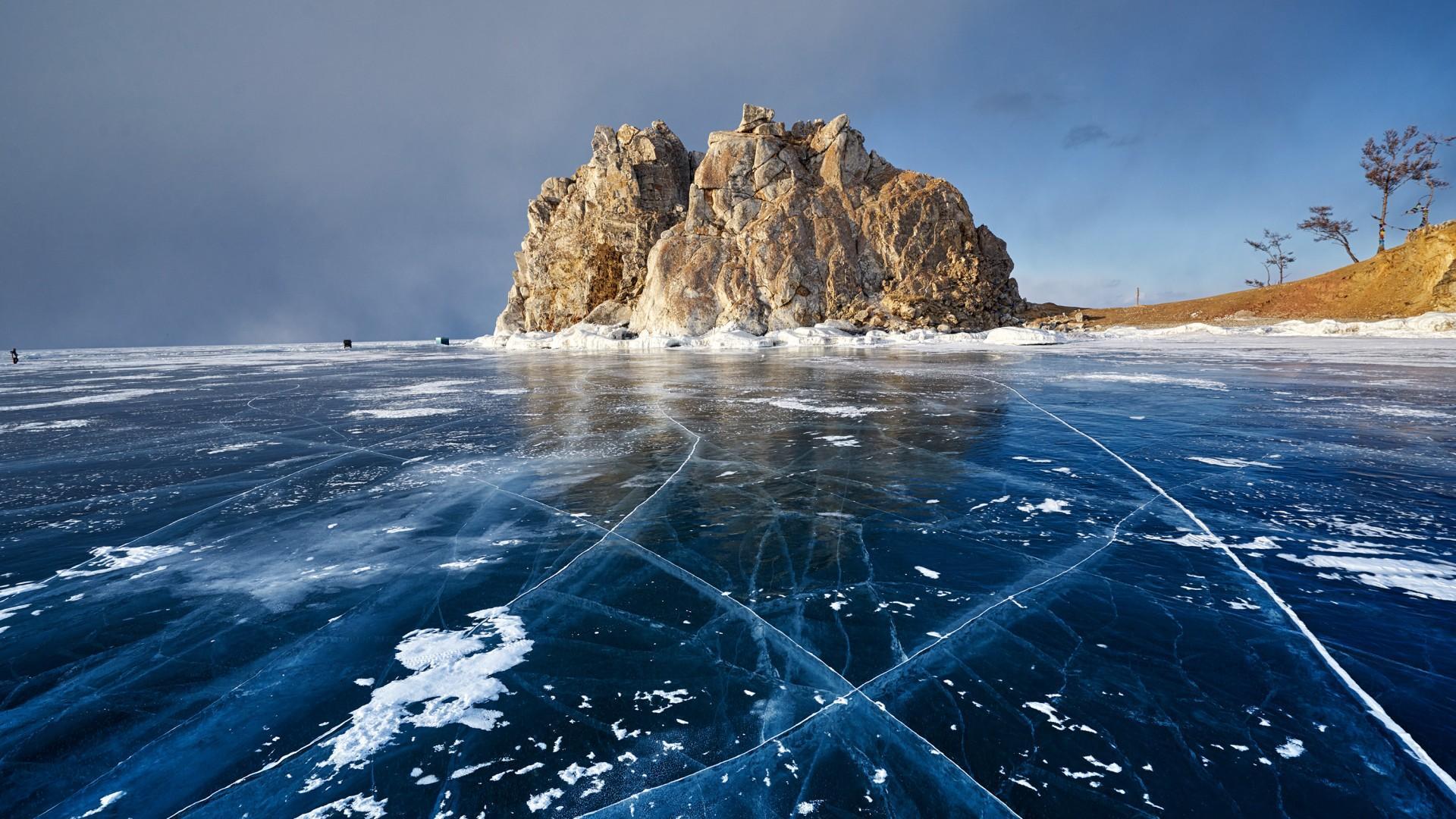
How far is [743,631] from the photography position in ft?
8.98

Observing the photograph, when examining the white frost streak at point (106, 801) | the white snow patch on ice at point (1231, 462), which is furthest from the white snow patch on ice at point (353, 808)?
the white snow patch on ice at point (1231, 462)

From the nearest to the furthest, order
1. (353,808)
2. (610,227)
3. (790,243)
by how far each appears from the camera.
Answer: (353,808), (790,243), (610,227)

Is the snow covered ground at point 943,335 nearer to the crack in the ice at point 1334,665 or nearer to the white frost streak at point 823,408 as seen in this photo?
the white frost streak at point 823,408

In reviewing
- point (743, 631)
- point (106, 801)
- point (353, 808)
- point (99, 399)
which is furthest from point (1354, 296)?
point (99, 399)

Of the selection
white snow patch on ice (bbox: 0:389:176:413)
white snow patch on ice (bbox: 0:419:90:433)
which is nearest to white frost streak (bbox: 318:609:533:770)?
white snow patch on ice (bbox: 0:419:90:433)

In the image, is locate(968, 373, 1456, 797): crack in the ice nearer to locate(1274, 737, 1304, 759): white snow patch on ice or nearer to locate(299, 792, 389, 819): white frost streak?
locate(1274, 737, 1304, 759): white snow patch on ice

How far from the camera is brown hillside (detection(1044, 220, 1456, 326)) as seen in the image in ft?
104

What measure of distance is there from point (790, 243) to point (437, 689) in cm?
4813

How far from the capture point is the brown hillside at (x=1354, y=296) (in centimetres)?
3164

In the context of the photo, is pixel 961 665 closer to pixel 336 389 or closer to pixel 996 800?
pixel 996 800

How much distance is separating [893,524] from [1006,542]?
0.73 meters

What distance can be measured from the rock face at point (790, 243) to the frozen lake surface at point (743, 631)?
41713 mm

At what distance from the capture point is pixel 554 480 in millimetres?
5469

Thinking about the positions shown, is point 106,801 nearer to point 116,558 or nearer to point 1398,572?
point 116,558
